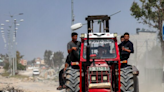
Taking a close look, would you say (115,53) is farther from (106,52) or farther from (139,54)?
(139,54)

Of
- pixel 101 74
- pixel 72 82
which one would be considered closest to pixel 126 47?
pixel 101 74

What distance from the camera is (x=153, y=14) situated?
25656 millimetres

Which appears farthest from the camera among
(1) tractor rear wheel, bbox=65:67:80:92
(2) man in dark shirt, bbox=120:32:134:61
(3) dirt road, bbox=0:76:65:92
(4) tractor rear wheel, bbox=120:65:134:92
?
(3) dirt road, bbox=0:76:65:92

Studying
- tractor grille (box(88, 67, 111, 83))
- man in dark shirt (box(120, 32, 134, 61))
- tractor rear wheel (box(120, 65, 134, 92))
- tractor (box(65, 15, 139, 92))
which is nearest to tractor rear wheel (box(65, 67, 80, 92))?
tractor (box(65, 15, 139, 92))

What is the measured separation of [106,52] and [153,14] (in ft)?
50.5

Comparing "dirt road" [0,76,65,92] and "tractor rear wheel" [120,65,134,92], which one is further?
"dirt road" [0,76,65,92]

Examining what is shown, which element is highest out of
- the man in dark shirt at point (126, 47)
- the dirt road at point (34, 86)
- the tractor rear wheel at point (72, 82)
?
the man in dark shirt at point (126, 47)

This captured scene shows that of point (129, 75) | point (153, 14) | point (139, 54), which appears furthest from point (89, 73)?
point (139, 54)

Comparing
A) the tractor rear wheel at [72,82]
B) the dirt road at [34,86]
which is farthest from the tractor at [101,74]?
the dirt road at [34,86]

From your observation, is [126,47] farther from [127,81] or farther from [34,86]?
[34,86]

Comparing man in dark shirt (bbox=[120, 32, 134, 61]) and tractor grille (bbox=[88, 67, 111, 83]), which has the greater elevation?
man in dark shirt (bbox=[120, 32, 134, 61])

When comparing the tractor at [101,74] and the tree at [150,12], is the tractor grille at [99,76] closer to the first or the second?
the tractor at [101,74]

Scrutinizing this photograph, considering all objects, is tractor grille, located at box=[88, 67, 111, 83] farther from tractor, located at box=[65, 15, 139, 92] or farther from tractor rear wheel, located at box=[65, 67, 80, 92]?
tractor rear wheel, located at box=[65, 67, 80, 92]

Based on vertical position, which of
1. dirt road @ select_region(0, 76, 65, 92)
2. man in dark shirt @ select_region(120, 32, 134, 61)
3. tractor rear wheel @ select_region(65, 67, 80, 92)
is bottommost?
dirt road @ select_region(0, 76, 65, 92)
